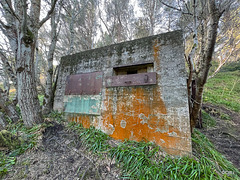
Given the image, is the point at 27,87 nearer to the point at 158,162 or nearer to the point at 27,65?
the point at 27,65

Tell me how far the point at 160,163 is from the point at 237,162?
2.01 metres

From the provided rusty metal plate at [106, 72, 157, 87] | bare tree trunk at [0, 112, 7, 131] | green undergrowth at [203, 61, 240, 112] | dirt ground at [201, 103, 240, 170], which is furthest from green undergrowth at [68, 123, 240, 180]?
green undergrowth at [203, 61, 240, 112]

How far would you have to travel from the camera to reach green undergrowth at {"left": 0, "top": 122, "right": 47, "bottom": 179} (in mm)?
1822

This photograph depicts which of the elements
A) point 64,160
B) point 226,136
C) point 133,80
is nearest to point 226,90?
point 226,136

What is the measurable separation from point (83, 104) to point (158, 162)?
2356 mm

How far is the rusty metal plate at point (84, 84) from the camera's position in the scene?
285 cm

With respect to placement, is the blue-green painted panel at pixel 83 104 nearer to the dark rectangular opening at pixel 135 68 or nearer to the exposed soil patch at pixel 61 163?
the exposed soil patch at pixel 61 163

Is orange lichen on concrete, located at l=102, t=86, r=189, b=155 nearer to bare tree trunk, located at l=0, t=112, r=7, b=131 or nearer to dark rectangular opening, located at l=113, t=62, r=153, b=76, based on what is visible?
dark rectangular opening, located at l=113, t=62, r=153, b=76

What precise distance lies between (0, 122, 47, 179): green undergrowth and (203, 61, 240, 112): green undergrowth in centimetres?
673

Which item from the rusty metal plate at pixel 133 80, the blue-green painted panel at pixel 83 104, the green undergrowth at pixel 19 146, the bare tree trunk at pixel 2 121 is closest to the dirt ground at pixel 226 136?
the rusty metal plate at pixel 133 80

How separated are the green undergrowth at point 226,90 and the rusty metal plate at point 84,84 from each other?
16.3 ft

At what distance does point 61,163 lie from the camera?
1.96 meters

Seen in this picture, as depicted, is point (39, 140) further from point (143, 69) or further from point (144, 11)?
point (144, 11)

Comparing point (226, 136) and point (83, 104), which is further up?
point (83, 104)
